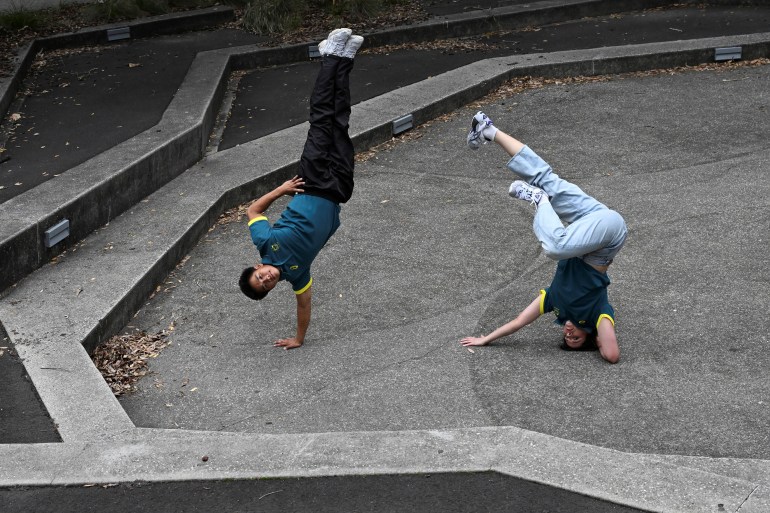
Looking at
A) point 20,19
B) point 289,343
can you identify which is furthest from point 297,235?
point 20,19

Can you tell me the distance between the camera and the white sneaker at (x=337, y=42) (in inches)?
286

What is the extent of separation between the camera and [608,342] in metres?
6.73

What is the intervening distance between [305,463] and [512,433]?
1.16 meters

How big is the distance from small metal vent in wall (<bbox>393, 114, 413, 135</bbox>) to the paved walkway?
19cm

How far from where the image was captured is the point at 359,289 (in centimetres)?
824

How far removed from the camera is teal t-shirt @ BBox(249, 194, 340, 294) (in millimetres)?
6852

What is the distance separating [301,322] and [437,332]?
1002 millimetres

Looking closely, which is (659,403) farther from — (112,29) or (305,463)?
(112,29)

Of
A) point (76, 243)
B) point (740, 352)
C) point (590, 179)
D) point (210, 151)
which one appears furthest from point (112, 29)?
point (740, 352)

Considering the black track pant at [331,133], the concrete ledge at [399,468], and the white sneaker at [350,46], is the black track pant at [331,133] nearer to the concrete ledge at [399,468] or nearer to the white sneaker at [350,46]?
the white sneaker at [350,46]

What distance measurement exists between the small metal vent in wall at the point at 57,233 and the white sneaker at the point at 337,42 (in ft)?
9.15

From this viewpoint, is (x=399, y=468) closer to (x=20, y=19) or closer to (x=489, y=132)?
(x=489, y=132)

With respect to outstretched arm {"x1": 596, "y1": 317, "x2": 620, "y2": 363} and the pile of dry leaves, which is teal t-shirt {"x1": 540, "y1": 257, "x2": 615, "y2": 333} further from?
the pile of dry leaves

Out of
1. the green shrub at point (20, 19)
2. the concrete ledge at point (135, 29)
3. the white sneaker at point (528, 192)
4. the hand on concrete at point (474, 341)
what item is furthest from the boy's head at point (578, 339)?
the green shrub at point (20, 19)
